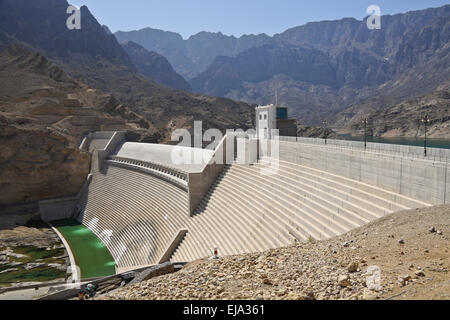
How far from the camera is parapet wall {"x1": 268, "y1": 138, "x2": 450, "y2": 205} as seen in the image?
32.4 ft

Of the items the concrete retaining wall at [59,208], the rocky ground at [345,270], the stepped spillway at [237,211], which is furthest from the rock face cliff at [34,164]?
the rocky ground at [345,270]

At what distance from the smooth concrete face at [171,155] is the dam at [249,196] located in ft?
0.65

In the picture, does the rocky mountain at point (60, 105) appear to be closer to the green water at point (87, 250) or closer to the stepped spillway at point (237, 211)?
the green water at point (87, 250)

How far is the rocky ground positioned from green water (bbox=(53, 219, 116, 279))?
16.6m

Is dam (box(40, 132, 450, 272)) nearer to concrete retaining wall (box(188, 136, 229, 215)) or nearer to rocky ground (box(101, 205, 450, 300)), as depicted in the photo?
concrete retaining wall (box(188, 136, 229, 215))

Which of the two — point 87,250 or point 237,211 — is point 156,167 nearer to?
point 87,250

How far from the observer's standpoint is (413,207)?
1039 cm

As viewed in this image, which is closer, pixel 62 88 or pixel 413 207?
pixel 413 207

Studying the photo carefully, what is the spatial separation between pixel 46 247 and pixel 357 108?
157 m

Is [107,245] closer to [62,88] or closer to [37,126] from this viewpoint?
[37,126]

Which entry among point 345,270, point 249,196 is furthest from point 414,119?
point 345,270

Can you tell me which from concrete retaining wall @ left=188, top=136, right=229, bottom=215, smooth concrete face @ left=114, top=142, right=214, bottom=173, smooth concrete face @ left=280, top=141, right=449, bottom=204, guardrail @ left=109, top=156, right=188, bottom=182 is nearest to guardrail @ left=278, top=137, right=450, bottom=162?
smooth concrete face @ left=280, top=141, right=449, bottom=204
